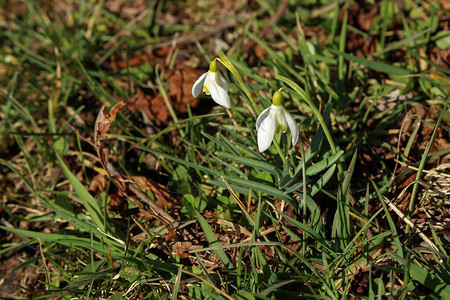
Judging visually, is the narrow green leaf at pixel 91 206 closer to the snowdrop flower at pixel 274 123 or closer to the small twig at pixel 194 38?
the snowdrop flower at pixel 274 123

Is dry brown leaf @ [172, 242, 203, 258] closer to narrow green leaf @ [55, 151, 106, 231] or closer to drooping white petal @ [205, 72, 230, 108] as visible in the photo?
narrow green leaf @ [55, 151, 106, 231]

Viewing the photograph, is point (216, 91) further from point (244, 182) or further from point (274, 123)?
point (244, 182)

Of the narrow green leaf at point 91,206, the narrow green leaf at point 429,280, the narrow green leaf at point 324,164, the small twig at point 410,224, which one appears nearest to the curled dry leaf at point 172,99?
the narrow green leaf at point 91,206

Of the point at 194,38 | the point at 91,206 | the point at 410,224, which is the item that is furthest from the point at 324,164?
the point at 194,38

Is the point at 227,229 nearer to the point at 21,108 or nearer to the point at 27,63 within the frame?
the point at 21,108

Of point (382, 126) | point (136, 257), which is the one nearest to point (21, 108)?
point (136, 257)

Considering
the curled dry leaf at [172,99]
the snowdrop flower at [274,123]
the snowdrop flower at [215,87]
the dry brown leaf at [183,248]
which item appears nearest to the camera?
the snowdrop flower at [274,123]

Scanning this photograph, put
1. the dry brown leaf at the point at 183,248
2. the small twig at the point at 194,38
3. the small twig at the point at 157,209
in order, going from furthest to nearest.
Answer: the small twig at the point at 194,38 → the small twig at the point at 157,209 → the dry brown leaf at the point at 183,248
